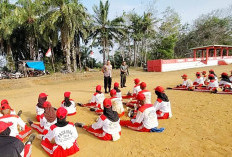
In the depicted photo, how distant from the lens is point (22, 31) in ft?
76.1

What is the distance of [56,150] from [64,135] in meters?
0.37

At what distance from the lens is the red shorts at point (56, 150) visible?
11.4 feet

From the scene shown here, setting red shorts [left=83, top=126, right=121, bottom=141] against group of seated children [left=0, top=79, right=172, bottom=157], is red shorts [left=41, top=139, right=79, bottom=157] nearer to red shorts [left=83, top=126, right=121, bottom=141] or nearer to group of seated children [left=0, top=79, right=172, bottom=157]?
group of seated children [left=0, top=79, right=172, bottom=157]

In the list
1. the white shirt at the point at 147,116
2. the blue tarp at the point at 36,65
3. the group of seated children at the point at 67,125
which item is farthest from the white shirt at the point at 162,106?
the blue tarp at the point at 36,65

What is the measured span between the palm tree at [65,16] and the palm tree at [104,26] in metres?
5.85

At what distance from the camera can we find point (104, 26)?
1028 inches

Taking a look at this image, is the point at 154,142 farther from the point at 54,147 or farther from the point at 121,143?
the point at 54,147

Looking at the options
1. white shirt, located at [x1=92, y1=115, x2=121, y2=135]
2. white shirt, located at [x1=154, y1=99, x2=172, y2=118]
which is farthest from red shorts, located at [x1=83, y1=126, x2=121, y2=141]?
white shirt, located at [x1=154, y1=99, x2=172, y2=118]

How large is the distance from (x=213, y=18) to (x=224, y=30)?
3711mm

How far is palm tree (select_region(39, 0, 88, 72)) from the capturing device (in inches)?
724

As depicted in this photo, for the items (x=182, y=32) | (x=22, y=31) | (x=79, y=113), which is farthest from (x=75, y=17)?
(x=182, y=32)

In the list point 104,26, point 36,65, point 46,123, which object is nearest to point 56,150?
point 46,123

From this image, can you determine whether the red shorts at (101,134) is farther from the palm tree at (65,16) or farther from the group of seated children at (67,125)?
the palm tree at (65,16)

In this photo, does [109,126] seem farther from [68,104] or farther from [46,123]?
[68,104]
